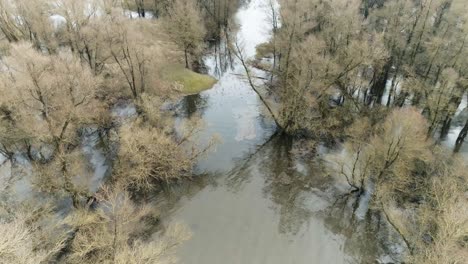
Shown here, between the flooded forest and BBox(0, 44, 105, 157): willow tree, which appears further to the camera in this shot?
BBox(0, 44, 105, 157): willow tree

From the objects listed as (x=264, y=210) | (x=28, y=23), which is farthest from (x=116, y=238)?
(x=28, y=23)

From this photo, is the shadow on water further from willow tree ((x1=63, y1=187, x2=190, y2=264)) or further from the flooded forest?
willow tree ((x1=63, y1=187, x2=190, y2=264))

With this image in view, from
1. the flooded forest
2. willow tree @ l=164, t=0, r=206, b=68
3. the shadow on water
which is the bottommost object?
the shadow on water

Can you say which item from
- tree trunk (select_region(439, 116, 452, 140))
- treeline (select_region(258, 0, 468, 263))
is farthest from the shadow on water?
tree trunk (select_region(439, 116, 452, 140))

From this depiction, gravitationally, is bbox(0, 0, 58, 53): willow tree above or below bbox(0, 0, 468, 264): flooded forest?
above

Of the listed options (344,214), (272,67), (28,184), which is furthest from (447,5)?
(28,184)
